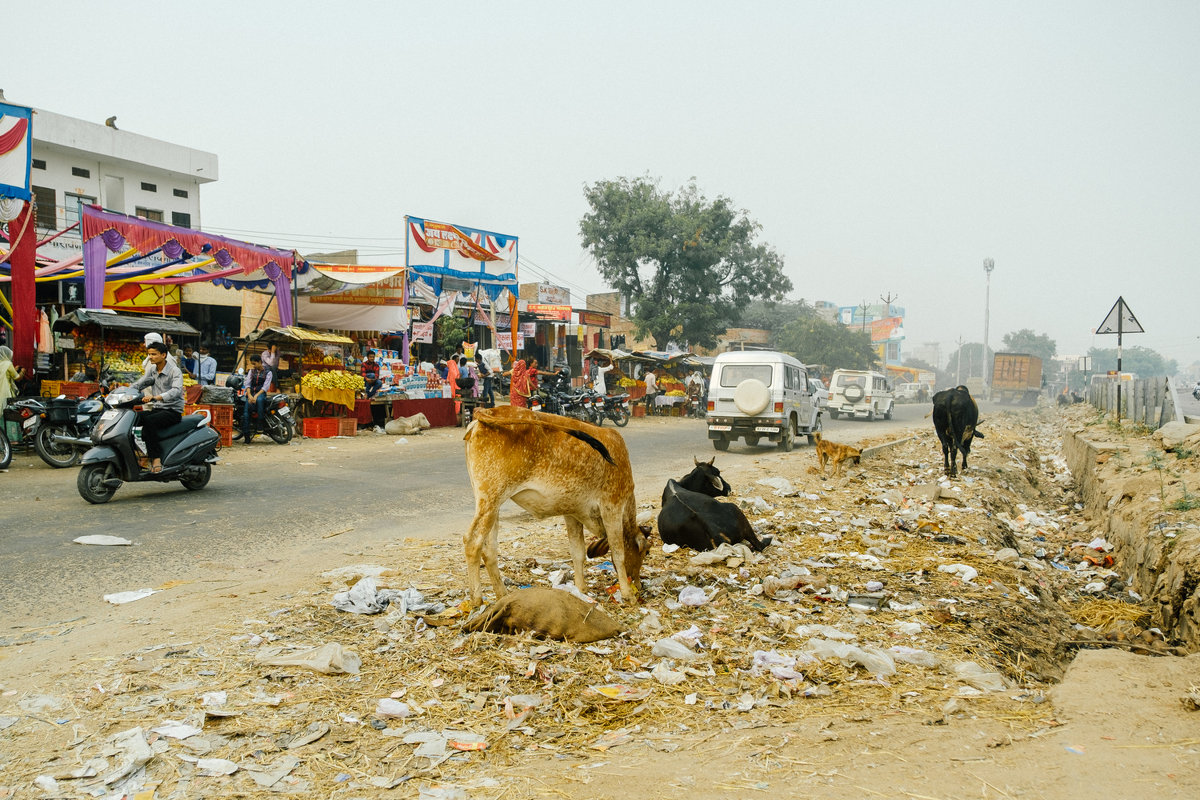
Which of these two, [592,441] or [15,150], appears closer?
[592,441]

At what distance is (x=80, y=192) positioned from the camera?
27266 millimetres

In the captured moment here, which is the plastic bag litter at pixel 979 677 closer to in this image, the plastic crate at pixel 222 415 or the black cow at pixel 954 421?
the black cow at pixel 954 421

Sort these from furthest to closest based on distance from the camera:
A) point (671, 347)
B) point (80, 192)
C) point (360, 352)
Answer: point (671, 347) → point (80, 192) → point (360, 352)

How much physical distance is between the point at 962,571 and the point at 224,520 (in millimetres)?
6556

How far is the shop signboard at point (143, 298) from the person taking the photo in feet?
62.8

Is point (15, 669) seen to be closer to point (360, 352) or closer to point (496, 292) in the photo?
point (360, 352)

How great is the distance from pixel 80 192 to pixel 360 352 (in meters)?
14.4

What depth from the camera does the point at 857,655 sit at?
149 inches

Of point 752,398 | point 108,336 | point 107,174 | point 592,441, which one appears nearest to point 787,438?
point 752,398

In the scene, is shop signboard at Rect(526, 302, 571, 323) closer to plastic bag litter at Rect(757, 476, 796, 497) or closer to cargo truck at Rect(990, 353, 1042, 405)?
plastic bag litter at Rect(757, 476, 796, 497)

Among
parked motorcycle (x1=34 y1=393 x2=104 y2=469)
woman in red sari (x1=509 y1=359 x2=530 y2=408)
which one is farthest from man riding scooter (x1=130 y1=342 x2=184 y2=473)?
woman in red sari (x1=509 y1=359 x2=530 y2=408)

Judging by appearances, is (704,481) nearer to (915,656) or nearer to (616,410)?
(915,656)

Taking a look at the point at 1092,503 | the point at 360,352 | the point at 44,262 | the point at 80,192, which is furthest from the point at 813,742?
the point at 80,192

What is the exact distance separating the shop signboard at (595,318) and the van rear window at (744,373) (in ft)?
67.6
